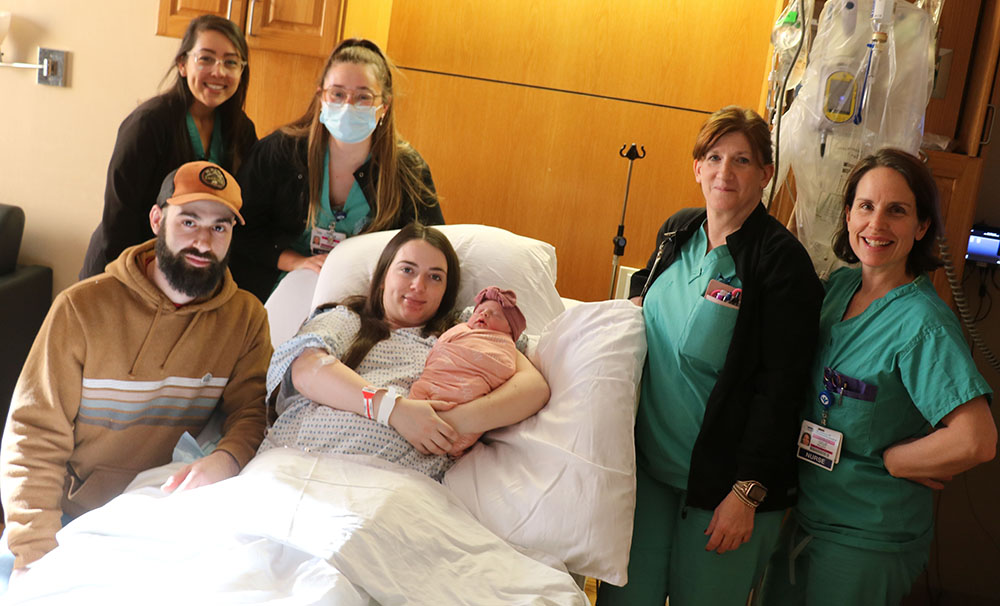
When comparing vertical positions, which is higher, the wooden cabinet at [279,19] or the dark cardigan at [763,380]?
the wooden cabinet at [279,19]

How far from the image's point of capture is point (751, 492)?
1.76 m

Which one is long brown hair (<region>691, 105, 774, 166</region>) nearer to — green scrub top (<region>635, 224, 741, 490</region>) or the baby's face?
green scrub top (<region>635, 224, 741, 490</region>)

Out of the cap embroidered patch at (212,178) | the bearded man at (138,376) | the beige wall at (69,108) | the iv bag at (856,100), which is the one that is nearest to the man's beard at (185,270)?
the bearded man at (138,376)

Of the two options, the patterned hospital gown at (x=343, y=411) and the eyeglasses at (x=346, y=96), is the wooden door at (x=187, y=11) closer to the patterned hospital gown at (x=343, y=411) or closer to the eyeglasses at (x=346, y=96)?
the eyeglasses at (x=346, y=96)

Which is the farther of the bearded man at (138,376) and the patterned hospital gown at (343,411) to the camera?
the patterned hospital gown at (343,411)

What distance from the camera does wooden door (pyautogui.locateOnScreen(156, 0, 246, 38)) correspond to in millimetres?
3037

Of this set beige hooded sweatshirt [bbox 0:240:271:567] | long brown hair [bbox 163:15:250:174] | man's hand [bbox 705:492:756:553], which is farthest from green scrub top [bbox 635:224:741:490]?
long brown hair [bbox 163:15:250:174]

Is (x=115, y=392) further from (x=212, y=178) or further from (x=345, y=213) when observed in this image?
(x=345, y=213)

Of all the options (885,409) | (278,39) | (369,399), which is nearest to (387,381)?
(369,399)

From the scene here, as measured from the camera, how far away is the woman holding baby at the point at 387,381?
6.06 feet

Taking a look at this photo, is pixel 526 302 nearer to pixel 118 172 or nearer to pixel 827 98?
pixel 827 98

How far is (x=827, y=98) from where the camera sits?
230 cm

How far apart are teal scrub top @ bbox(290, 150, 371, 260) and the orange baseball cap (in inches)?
23.0

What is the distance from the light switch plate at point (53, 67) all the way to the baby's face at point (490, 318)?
8.22ft
